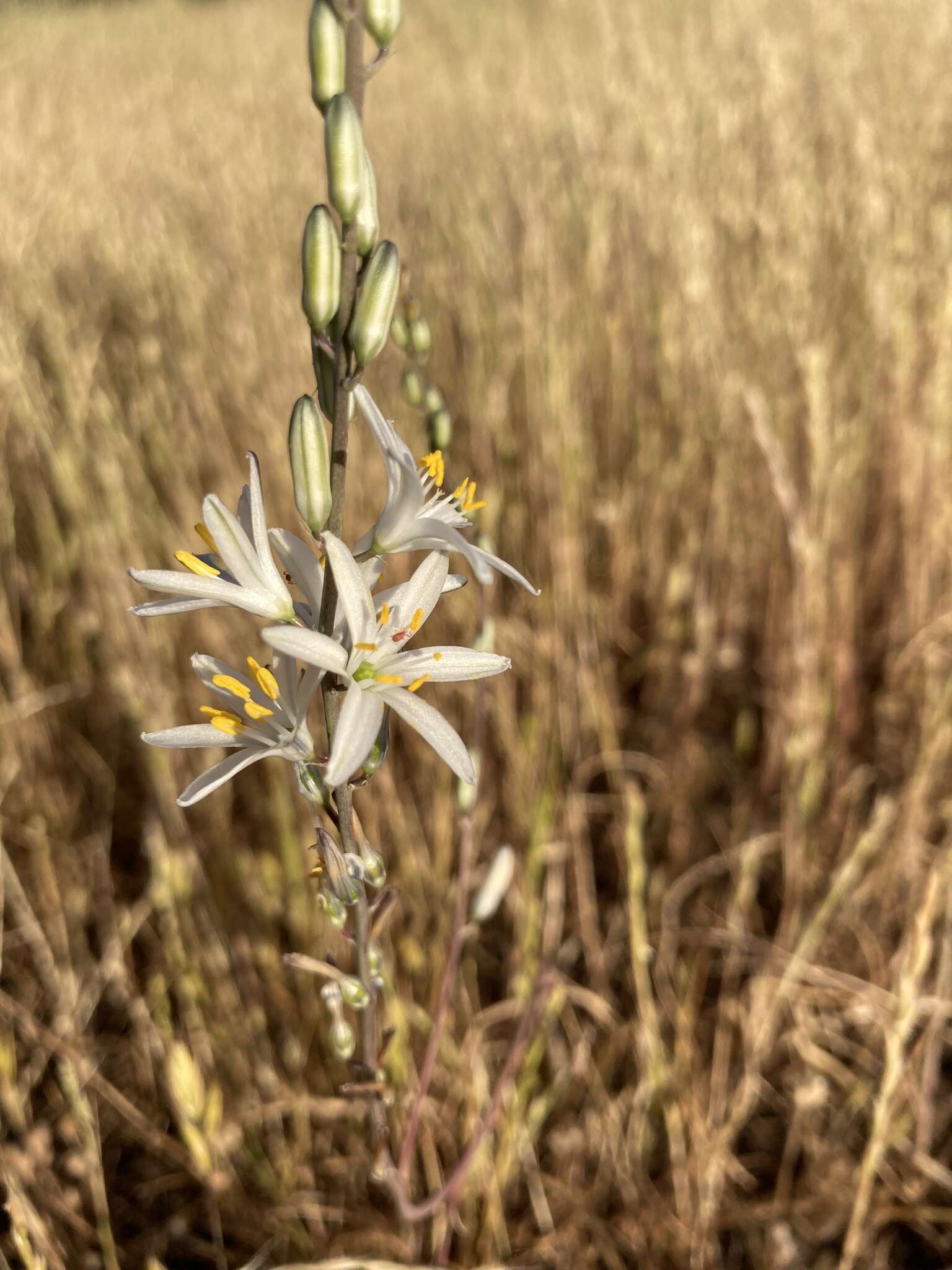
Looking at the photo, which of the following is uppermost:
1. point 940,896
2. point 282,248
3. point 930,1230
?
point 282,248

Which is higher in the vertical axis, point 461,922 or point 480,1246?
point 461,922

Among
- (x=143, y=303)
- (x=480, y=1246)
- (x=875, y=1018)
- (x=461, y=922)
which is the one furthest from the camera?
(x=143, y=303)

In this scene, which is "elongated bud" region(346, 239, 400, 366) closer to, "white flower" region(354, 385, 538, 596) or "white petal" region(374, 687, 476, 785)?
"white flower" region(354, 385, 538, 596)

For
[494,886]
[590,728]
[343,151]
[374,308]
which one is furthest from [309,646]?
[590,728]

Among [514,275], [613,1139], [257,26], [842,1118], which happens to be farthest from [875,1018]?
[257,26]

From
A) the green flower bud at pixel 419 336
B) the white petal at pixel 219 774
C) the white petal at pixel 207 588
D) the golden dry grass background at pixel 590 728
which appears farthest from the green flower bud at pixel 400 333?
the golden dry grass background at pixel 590 728

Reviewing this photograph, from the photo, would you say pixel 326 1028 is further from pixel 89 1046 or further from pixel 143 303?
pixel 143 303
